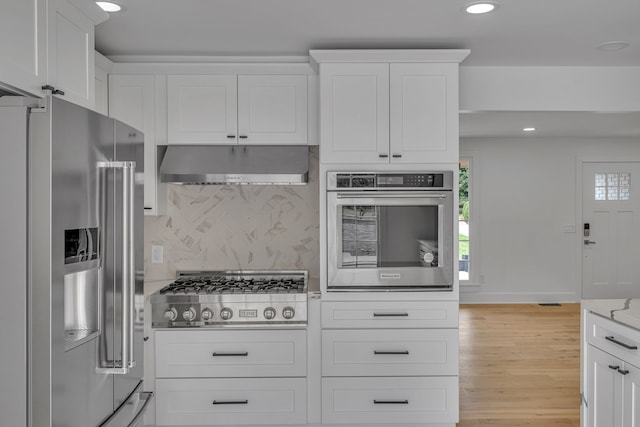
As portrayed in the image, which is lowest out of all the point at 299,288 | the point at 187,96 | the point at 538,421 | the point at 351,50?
the point at 538,421

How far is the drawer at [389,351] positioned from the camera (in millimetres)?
3078

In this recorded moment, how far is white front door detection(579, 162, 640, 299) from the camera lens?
23.7 feet

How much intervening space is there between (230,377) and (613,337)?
6.63ft

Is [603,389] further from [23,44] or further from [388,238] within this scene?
[23,44]

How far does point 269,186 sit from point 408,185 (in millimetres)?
1079

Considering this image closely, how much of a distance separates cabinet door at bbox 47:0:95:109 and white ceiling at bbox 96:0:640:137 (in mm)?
429

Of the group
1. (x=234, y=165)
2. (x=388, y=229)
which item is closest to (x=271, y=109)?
(x=234, y=165)

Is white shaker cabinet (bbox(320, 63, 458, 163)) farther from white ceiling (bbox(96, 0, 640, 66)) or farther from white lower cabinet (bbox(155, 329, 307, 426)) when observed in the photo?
white lower cabinet (bbox(155, 329, 307, 426))

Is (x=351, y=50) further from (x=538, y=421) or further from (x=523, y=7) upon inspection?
(x=538, y=421)

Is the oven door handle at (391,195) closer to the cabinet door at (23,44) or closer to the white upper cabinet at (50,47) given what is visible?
the white upper cabinet at (50,47)

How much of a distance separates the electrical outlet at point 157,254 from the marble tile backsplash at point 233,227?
23 millimetres

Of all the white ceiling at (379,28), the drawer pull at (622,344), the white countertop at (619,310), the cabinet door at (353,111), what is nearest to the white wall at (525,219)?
the white ceiling at (379,28)

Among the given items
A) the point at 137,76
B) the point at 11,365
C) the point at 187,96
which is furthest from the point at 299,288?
the point at 11,365

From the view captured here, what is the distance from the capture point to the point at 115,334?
6.16 feet
